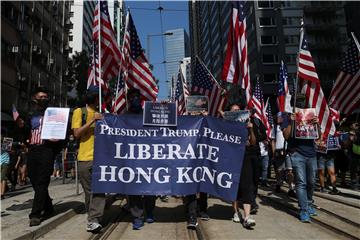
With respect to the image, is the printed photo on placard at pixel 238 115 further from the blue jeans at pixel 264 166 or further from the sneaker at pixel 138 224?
the blue jeans at pixel 264 166

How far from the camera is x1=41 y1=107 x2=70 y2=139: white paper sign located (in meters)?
7.17

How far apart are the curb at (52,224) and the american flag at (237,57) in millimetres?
4062

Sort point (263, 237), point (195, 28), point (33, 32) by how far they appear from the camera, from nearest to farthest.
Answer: point (263, 237) < point (195, 28) < point (33, 32)

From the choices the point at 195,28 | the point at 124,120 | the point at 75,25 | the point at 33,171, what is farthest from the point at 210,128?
the point at 75,25

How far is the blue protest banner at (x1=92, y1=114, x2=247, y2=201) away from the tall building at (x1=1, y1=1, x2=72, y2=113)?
2792cm

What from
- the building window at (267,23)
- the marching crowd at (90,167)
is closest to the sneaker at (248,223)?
the marching crowd at (90,167)

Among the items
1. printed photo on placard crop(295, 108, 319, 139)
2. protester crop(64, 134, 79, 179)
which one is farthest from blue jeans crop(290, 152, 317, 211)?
protester crop(64, 134, 79, 179)

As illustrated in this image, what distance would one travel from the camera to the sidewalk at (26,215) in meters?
6.24

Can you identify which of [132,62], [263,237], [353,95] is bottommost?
[263,237]

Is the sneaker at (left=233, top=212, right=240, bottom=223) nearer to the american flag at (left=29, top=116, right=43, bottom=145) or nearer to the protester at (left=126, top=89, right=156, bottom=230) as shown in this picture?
the protester at (left=126, top=89, right=156, bottom=230)

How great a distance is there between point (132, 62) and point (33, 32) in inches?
1420

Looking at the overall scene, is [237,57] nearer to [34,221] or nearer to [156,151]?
[156,151]

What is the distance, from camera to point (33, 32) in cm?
4253

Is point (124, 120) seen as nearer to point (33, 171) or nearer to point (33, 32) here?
point (33, 171)
